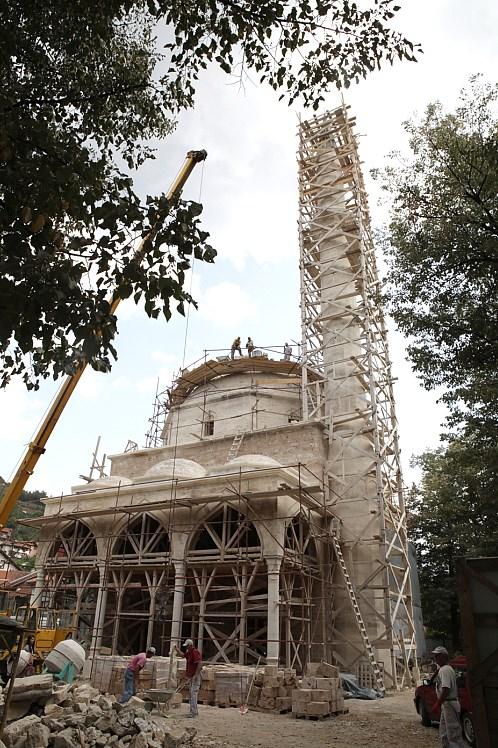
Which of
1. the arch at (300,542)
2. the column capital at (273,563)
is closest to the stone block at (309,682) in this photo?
the column capital at (273,563)

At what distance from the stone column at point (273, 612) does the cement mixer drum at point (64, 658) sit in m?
5.20

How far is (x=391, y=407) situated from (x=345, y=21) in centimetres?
1813

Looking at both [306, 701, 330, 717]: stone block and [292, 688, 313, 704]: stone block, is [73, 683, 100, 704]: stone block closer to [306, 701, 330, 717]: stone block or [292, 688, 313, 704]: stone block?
[292, 688, 313, 704]: stone block

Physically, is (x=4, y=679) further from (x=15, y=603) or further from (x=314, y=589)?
(x=15, y=603)

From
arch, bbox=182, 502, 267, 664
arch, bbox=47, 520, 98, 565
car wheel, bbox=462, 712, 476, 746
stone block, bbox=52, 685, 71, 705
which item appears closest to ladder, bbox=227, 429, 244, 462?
arch, bbox=182, 502, 267, 664

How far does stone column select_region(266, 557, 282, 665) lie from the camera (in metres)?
15.6

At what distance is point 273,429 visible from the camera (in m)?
23.5

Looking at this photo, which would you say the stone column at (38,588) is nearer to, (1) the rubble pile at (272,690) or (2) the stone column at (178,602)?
(2) the stone column at (178,602)

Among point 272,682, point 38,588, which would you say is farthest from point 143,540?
point 272,682

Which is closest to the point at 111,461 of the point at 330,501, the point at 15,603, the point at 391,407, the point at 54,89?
the point at 15,603

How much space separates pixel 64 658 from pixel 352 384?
1565cm

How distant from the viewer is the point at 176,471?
Answer: 21.4 m

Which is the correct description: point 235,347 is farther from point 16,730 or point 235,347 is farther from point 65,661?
point 16,730

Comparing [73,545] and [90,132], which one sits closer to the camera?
[90,132]
